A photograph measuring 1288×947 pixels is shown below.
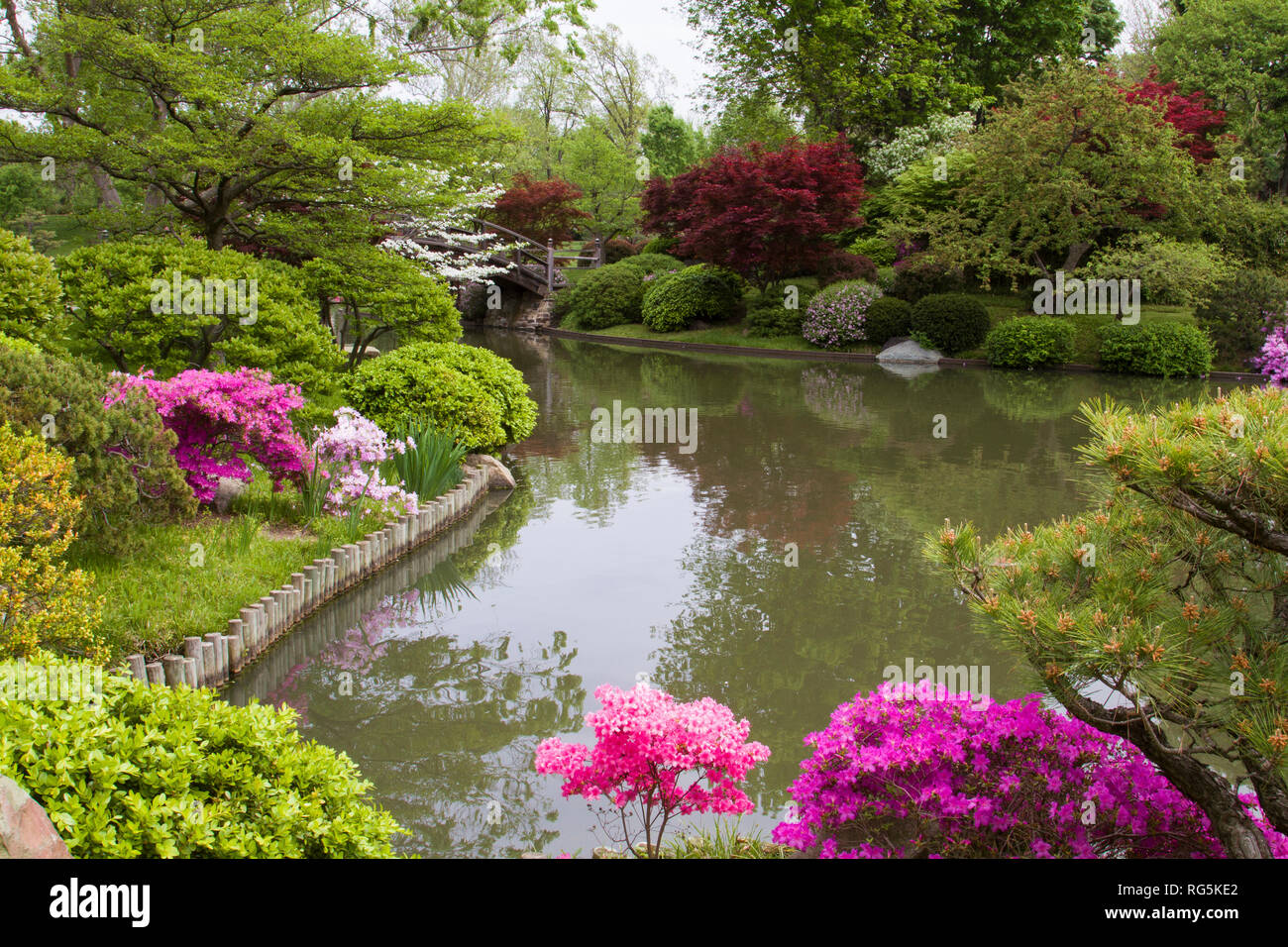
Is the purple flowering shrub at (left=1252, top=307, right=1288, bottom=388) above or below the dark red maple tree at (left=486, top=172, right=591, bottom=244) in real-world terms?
below

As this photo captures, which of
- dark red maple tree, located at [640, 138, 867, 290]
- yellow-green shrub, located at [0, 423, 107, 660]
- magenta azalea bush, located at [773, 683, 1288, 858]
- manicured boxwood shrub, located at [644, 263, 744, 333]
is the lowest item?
magenta azalea bush, located at [773, 683, 1288, 858]

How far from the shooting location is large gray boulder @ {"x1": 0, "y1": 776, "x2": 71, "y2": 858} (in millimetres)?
2088

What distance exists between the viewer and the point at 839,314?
77.9ft

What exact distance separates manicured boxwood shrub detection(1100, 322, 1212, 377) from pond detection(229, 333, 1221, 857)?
25.6ft

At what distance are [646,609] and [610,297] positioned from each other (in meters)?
23.8

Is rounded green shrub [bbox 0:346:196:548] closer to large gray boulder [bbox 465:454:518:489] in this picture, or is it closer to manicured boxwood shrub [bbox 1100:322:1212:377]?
large gray boulder [bbox 465:454:518:489]

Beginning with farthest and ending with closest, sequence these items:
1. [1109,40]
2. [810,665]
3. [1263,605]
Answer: [1109,40] < [810,665] < [1263,605]

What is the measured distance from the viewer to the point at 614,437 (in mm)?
13438

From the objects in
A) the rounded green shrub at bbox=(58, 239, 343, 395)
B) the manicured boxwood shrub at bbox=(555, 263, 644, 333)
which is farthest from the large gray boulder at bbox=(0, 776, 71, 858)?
the manicured boxwood shrub at bbox=(555, 263, 644, 333)

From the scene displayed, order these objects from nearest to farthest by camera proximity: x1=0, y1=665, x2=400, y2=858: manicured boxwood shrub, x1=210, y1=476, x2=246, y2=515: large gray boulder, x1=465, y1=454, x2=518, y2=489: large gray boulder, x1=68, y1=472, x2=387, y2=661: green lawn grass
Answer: x1=0, y1=665, x2=400, y2=858: manicured boxwood shrub, x1=68, y1=472, x2=387, y2=661: green lawn grass, x1=210, y1=476, x2=246, y2=515: large gray boulder, x1=465, y1=454, x2=518, y2=489: large gray boulder

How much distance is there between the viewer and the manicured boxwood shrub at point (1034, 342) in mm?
20797

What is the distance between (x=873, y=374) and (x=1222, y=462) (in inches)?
706
